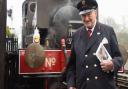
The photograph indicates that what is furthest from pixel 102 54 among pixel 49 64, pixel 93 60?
pixel 49 64

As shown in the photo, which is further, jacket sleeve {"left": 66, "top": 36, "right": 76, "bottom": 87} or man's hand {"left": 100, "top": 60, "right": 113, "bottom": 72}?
jacket sleeve {"left": 66, "top": 36, "right": 76, "bottom": 87}

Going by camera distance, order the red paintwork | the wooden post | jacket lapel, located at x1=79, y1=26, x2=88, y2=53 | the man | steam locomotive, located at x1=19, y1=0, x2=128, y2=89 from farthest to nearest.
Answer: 1. steam locomotive, located at x1=19, y1=0, x2=128, y2=89
2. the red paintwork
3. the wooden post
4. jacket lapel, located at x1=79, y1=26, x2=88, y2=53
5. the man

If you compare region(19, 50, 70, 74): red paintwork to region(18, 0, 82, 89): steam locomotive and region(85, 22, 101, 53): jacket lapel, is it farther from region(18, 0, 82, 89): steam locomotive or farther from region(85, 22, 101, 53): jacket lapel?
region(85, 22, 101, 53): jacket lapel

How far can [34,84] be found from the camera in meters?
7.44

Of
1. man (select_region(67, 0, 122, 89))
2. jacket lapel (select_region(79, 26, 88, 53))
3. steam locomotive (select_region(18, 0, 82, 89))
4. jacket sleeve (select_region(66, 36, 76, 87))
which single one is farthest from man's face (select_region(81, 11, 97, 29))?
steam locomotive (select_region(18, 0, 82, 89))

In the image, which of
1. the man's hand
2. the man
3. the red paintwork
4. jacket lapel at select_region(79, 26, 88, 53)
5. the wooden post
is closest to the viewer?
the man's hand

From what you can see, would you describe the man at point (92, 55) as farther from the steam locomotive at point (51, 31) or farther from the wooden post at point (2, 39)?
the steam locomotive at point (51, 31)

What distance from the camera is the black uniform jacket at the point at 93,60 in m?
3.34

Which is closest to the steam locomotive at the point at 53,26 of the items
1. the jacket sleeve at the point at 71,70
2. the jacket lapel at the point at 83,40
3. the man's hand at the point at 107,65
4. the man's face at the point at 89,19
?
the jacket sleeve at the point at 71,70

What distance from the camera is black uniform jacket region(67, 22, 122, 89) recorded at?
334 centimetres

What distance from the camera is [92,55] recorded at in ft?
11.1

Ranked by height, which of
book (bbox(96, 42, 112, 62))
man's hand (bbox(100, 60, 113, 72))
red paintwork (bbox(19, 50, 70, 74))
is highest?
book (bbox(96, 42, 112, 62))

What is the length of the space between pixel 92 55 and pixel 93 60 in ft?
0.16

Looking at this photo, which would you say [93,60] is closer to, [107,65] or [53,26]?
[107,65]
